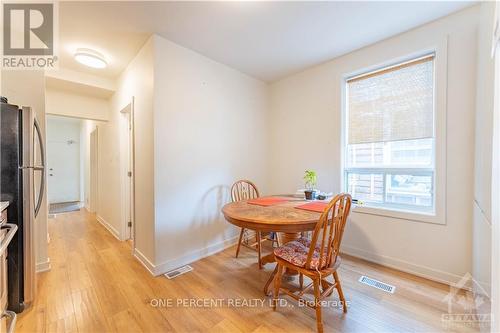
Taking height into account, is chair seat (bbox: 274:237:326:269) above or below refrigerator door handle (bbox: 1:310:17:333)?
above

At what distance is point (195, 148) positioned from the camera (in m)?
2.51

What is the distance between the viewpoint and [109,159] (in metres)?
3.54

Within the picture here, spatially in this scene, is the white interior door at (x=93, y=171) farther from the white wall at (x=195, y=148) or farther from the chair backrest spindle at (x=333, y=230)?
the chair backrest spindle at (x=333, y=230)

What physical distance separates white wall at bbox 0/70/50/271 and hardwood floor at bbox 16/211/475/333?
0.24m

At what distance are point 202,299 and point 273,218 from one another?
39.0 inches

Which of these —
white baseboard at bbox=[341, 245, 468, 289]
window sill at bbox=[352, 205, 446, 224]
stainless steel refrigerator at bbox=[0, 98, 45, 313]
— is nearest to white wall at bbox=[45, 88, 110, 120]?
stainless steel refrigerator at bbox=[0, 98, 45, 313]

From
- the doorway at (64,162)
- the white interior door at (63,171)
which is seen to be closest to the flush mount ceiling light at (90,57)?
the doorway at (64,162)

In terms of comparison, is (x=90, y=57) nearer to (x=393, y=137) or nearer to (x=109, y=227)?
(x=109, y=227)

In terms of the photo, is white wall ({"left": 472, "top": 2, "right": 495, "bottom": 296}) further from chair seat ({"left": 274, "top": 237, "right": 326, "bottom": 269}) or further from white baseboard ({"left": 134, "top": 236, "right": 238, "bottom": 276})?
white baseboard ({"left": 134, "top": 236, "right": 238, "bottom": 276})

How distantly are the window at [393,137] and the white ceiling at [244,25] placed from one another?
1.54 ft

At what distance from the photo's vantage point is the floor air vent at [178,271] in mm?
2129

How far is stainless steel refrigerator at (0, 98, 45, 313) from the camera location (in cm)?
153

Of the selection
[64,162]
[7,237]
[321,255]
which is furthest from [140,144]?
[64,162]

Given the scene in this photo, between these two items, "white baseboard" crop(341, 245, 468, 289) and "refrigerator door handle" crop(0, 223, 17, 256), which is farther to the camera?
"white baseboard" crop(341, 245, 468, 289)
